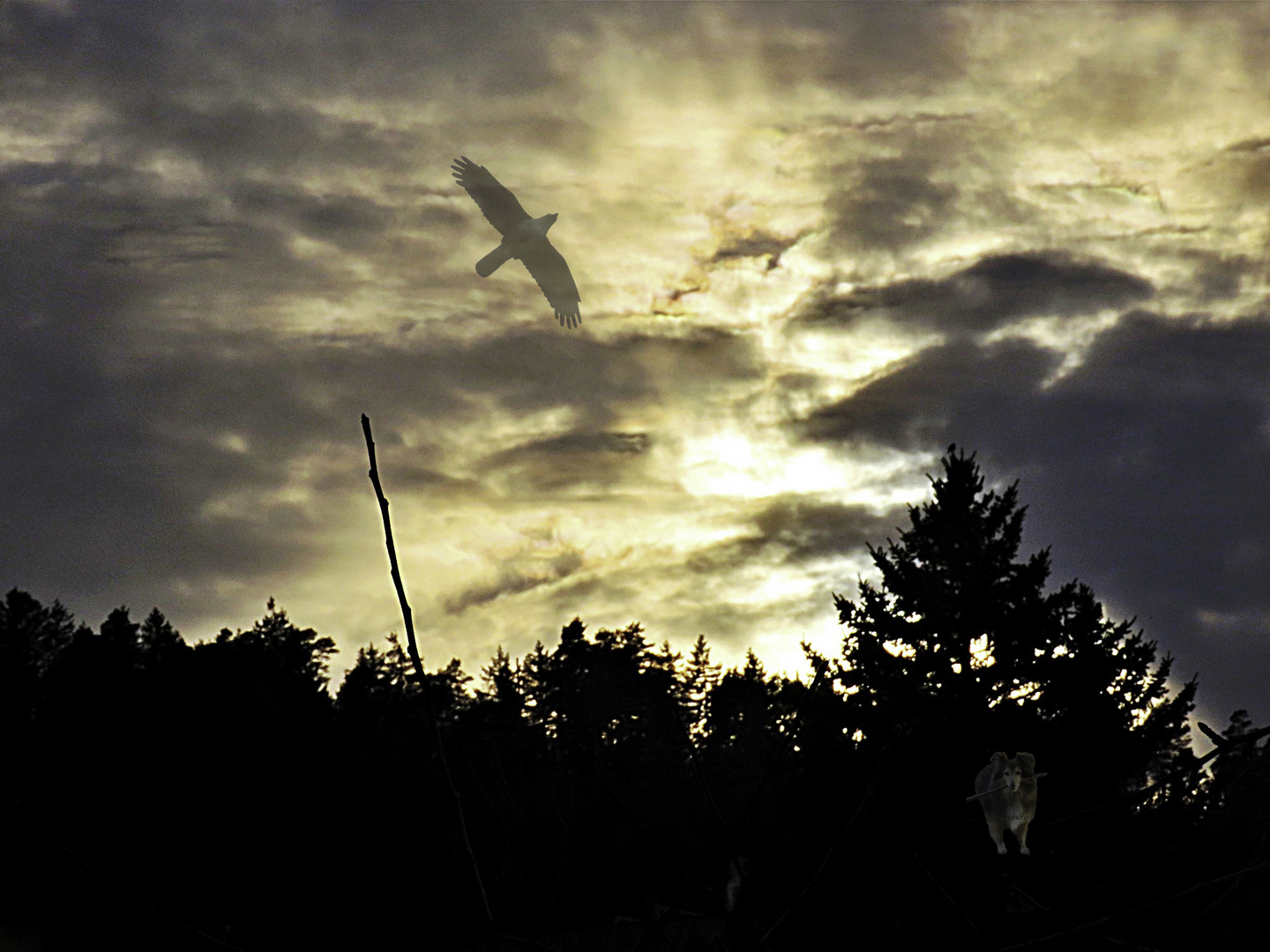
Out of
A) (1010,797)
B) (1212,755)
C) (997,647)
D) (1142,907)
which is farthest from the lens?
(997,647)

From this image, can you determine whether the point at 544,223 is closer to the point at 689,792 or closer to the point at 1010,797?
the point at 1010,797

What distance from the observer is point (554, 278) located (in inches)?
392

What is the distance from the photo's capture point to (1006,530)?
2709 centimetres

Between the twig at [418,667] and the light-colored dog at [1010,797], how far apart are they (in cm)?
111

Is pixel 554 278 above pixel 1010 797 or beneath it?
above

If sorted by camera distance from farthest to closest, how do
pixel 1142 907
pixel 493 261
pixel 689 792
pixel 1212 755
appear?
pixel 689 792
pixel 493 261
pixel 1212 755
pixel 1142 907

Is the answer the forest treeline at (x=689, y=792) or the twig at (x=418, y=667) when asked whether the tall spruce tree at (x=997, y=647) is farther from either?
the twig at (x=418, y=667)

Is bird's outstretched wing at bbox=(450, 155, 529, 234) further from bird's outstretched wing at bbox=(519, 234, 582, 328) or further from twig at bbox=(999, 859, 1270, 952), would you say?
twig at bbox=(999, 859, 1270, 952)

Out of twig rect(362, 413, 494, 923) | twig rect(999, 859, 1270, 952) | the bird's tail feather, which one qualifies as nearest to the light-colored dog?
twig rect(999, 859, 1270, 952)

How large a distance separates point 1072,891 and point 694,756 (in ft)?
66.0

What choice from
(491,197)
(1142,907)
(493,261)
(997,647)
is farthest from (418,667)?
(997,647)

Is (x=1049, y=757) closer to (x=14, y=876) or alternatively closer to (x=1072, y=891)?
(x=1072, y=891)

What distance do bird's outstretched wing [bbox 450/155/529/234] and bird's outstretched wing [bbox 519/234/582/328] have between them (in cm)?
31

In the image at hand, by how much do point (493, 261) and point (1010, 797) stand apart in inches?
257
